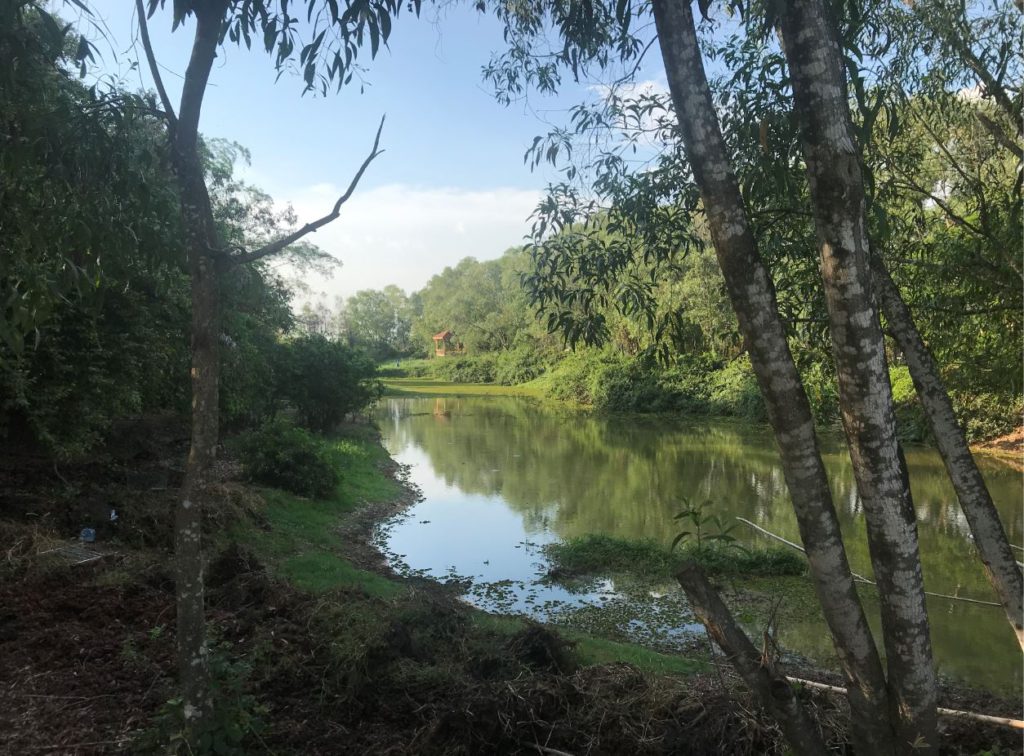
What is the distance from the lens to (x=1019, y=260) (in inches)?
263

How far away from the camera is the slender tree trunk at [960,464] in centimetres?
324

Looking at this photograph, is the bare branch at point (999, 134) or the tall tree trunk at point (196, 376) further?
the bare branch at point (999, 134)

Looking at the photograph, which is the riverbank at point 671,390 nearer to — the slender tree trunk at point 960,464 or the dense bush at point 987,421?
the dense bush at point 987,421

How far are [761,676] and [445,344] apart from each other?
2974 inches

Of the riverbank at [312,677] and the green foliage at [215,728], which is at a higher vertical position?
the green foliage at [215,728]

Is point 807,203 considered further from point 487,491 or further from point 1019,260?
point 487,491

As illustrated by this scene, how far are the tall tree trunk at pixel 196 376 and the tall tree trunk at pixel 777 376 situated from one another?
1.97 metres

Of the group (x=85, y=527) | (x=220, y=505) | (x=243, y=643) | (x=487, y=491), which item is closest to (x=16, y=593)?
(x=243, y=643)

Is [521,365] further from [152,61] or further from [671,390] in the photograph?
[152,61]

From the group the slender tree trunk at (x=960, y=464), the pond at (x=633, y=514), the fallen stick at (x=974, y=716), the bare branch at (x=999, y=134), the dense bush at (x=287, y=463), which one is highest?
the bare branch at (x=999, y=134)

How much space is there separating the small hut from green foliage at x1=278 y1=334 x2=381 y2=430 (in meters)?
49.5

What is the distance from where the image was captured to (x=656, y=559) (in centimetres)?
1104

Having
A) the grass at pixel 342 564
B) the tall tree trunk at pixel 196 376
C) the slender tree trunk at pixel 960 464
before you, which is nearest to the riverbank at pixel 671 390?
the slender tree trunk at pixel 960 464

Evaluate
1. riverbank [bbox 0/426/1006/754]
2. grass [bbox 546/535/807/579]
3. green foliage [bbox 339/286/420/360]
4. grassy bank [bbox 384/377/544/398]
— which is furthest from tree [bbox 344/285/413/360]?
riverbank [bbox 0/426/1006/754]
